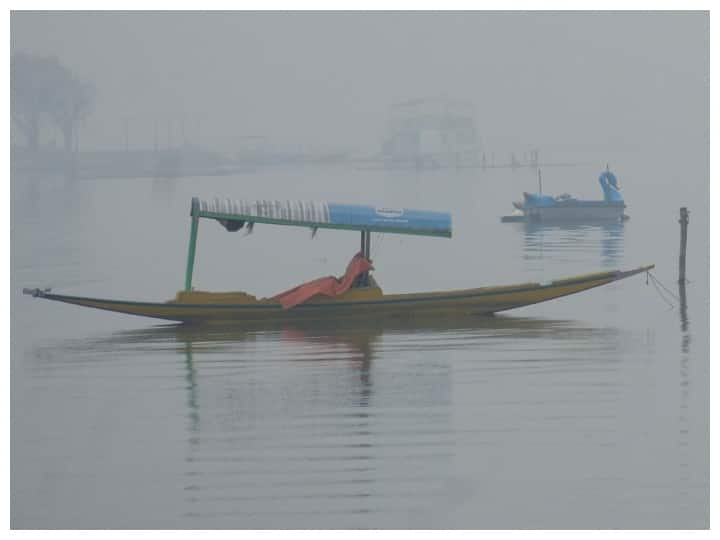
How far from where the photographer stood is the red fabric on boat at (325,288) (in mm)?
13836

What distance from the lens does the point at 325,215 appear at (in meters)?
13.5

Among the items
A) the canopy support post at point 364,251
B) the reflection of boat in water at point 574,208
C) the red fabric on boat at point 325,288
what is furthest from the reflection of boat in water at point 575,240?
the red fabric on boat at point 325,288

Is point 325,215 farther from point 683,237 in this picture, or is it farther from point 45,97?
point 683,237

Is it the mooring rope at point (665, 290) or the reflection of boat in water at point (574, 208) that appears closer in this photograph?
the mooring rope at point (665, 290)

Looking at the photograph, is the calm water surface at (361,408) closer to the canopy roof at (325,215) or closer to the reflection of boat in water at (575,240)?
the canopy roof at (325,215)

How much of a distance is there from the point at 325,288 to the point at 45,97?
3.57 meters

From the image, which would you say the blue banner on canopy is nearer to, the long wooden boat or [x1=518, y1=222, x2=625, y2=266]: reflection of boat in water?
the long wooden boat

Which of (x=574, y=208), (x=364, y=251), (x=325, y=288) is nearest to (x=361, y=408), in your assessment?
(x=364, y=251)

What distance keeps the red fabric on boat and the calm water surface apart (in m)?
0.32

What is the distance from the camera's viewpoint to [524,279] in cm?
1909

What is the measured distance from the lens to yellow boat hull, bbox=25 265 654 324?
13977 mm

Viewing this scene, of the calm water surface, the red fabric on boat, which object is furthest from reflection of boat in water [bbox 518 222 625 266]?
the red fabric on boat

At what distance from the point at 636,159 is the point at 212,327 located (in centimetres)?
699

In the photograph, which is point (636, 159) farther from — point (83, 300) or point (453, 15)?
point (83, 300)
